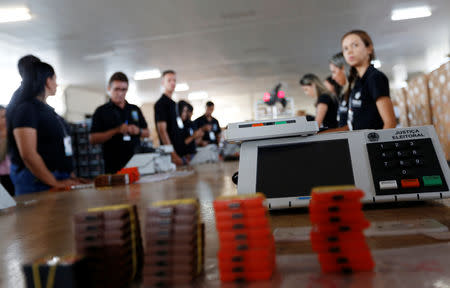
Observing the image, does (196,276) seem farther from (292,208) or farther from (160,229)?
(292,208)

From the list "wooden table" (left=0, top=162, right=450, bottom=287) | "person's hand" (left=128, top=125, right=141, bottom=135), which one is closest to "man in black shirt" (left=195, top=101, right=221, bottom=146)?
"person's hand" (left=128, top=125, right=141, bottom=135)

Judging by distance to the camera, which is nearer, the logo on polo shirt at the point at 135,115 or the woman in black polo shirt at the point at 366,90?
the woman in black polo shirt at the point at 366,90

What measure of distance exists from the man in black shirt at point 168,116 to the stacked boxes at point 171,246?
102 inches

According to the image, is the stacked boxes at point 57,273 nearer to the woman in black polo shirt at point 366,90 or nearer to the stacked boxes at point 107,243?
the stacked boxes at point 107,243

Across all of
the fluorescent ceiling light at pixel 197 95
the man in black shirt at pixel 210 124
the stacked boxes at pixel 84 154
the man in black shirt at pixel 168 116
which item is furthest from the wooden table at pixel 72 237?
the fluorescent ceiling light at pixel 197 95

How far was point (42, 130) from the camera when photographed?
5.38ft

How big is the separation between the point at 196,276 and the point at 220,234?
0.06m

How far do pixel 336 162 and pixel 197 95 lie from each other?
1269cm

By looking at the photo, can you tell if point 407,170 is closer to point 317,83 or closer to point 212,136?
point 317,83

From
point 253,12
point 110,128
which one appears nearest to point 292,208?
point 110,128

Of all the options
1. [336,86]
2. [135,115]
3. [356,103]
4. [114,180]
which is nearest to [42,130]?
[114,180]

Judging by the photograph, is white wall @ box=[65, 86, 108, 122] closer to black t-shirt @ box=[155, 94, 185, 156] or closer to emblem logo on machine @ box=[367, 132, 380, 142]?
black t-shirt @ box=[155, 94, 185, 156]

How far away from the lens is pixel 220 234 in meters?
0.30

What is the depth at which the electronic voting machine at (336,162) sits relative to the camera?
57 cm
